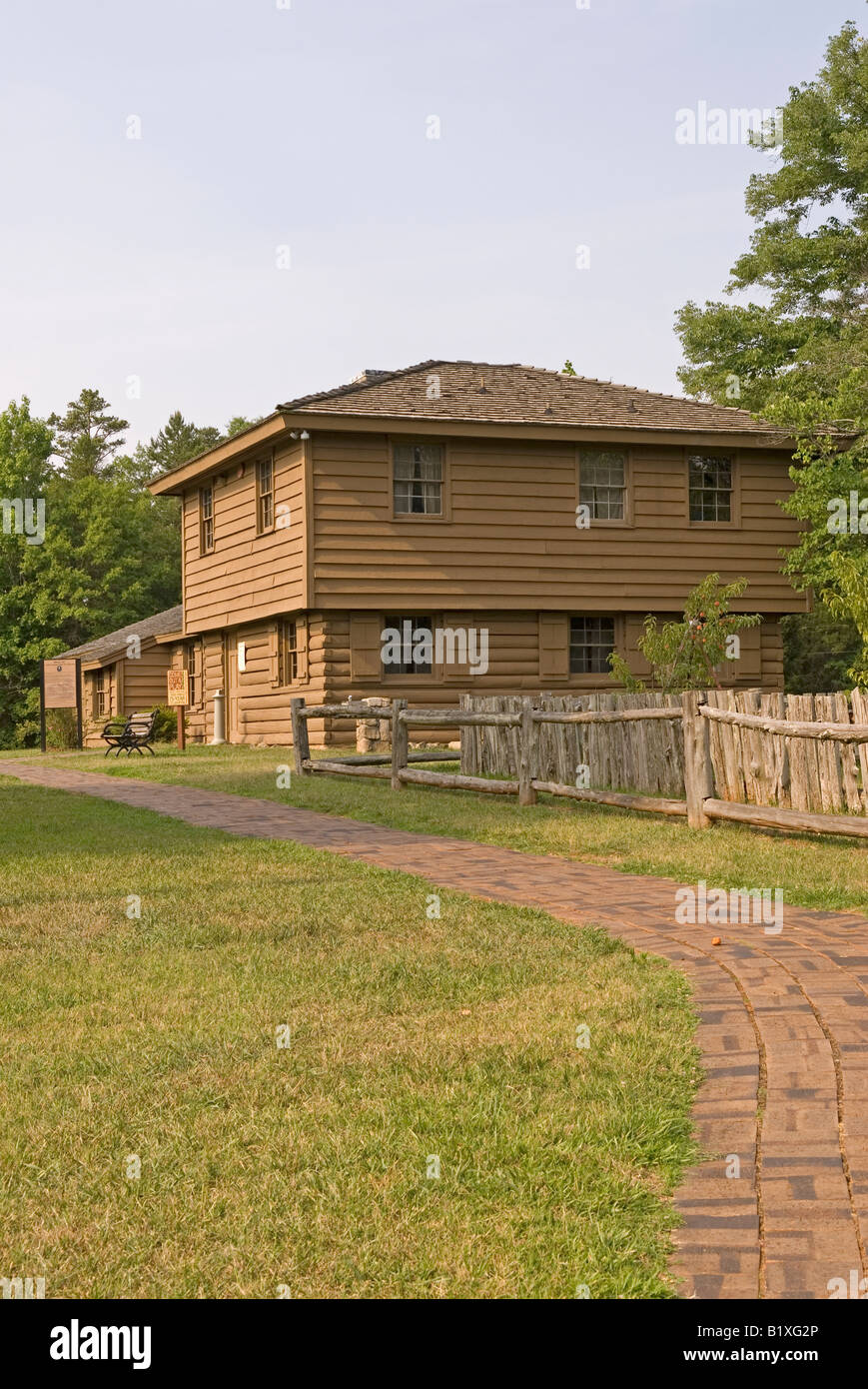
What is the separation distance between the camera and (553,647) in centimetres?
2783

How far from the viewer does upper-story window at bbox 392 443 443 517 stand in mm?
26484

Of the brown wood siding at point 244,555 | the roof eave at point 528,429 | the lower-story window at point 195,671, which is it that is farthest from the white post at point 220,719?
the roof eave at point 528,429

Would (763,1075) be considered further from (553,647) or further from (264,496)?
(264,496)

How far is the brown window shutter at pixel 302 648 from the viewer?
26984 millimetres

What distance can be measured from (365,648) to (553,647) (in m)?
4.08

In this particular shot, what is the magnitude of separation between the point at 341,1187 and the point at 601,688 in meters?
24.0

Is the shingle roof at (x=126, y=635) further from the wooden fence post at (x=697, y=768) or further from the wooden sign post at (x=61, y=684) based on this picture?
the wooden fence post at (x=697, y=768)

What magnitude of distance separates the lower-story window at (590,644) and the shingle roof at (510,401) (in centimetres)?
406

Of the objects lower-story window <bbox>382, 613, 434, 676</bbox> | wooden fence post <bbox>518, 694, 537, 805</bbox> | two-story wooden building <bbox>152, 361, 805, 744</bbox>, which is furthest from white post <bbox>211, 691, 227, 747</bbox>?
wooden fence post <bbox>518, 694, 537, 805</bbox>

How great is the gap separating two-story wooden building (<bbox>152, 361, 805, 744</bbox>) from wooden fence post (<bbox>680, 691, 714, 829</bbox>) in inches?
542

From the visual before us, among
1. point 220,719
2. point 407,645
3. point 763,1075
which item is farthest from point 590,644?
point 763,1075

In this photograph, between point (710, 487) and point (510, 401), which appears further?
point (710, 487)

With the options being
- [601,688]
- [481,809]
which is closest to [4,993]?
[481,809]

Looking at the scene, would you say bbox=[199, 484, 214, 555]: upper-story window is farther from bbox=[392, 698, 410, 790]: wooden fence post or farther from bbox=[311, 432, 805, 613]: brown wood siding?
bbox=[392, 698, 410, 790]: wooden fence post
